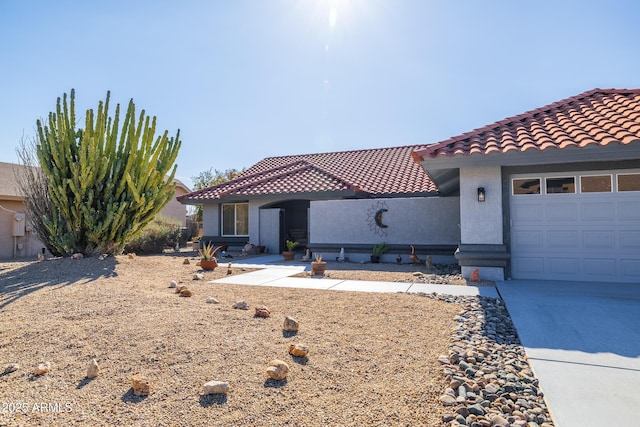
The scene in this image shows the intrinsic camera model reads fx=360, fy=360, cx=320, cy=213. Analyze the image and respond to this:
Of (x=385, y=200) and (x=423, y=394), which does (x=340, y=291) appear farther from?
(x=385, y=200)

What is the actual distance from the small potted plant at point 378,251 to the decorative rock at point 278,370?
33.4 ft

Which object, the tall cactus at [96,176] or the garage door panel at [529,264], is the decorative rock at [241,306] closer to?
the tall cactus at [96,176]

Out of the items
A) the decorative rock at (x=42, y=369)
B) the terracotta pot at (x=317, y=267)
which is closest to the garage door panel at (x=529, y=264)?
the terracotta pot at (x=317, y=267)

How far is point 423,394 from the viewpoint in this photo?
10.2 feet

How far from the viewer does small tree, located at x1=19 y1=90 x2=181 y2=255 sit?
9.65 m

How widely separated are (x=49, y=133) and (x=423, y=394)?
1136cm

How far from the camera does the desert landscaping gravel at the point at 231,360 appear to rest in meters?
2.82

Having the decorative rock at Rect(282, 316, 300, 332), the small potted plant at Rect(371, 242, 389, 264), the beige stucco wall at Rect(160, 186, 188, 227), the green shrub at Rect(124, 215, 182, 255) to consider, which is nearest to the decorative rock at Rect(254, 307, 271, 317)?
the decorative rock at Rect(282, 316, 300, 332)

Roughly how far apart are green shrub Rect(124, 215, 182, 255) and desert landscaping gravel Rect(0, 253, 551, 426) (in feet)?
37.5

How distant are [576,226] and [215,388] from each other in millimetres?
8487

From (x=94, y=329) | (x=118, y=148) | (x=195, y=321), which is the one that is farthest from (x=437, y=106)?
(x=94, y=329)

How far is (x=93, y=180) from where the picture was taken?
980cm

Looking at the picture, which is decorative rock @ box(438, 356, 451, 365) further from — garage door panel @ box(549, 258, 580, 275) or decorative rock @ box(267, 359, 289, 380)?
garage door panel @ box(549, 258, 580, 275)

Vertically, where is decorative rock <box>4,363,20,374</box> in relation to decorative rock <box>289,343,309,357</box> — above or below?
below
